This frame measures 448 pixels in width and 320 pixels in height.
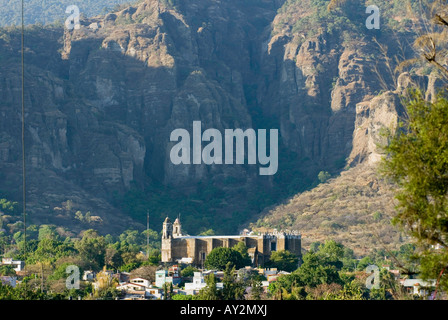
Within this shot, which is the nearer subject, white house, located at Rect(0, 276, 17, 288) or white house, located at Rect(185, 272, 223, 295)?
white house, located at Rect(0, 276, 17, 288)

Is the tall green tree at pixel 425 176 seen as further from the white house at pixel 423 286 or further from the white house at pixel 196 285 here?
the white house at pixel 196 285

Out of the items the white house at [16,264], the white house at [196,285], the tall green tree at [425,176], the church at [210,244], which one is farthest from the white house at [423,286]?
the white house at [16,264]

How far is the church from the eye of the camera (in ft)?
498

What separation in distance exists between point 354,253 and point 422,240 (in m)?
157

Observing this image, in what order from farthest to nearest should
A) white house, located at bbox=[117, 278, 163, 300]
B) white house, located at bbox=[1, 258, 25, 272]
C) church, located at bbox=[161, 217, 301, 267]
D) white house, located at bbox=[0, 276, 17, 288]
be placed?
church, located at bbox=[161, 217, 301, 267] → white house, located at bbox=[1, 258, 25, 272] → white house, located at bbox=[0, 276, 17, 288] → white house, located at bbox=[117, 278, 163, 300]

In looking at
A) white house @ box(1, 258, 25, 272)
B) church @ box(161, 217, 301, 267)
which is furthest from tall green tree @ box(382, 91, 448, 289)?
church @ box(161, 217, 301, 267)

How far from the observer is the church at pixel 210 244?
152 metres

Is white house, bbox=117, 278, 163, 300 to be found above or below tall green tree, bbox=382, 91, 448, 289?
below

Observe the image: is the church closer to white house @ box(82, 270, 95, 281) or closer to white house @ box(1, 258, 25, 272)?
white house @ box(1, 258, 25, 272)

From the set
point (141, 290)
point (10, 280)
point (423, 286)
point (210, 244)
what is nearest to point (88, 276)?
point (10, 280)

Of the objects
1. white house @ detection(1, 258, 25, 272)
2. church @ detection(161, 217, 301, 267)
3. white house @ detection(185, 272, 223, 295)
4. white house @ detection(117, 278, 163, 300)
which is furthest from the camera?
church @ detection(161, 217, 301, 267)

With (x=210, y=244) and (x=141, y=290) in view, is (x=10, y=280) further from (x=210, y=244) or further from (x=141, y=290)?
(x=210, y=244)
